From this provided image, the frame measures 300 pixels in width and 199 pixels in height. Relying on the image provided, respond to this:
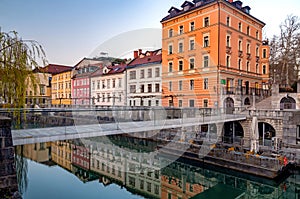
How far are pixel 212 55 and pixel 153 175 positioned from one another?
13.3 meters

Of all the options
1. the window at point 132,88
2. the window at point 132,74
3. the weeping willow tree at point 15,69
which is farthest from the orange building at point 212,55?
the weeping willow tree at point 15,69

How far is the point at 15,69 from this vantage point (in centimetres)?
508

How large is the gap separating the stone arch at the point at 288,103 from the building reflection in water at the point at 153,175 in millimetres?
10004

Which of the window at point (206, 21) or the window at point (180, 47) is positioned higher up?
the window at point (206, 21)

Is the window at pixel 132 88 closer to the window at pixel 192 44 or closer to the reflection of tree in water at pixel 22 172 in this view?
the window at pixel 192 44

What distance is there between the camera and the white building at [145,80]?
89.4 ft

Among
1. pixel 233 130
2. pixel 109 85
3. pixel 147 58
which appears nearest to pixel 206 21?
pixel 147 58

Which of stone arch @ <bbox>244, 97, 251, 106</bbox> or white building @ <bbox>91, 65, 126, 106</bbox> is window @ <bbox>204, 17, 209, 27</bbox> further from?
white building @ <bbox>91, 65, 126, 106</bbox>

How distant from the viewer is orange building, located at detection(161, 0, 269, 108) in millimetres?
22000

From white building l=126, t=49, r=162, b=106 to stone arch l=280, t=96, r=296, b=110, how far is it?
39.6 ft

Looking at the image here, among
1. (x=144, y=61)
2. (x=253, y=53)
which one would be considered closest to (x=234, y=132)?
(x=253, y=53)

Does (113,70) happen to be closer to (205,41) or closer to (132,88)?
(132,88)

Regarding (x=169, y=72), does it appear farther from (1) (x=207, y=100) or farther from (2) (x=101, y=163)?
(2) (x=101, y=163)

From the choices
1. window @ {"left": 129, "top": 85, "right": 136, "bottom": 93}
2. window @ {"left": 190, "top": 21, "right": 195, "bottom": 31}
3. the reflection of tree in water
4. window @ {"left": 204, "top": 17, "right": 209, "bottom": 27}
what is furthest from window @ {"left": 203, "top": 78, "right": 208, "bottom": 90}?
the reflection of tree in water
